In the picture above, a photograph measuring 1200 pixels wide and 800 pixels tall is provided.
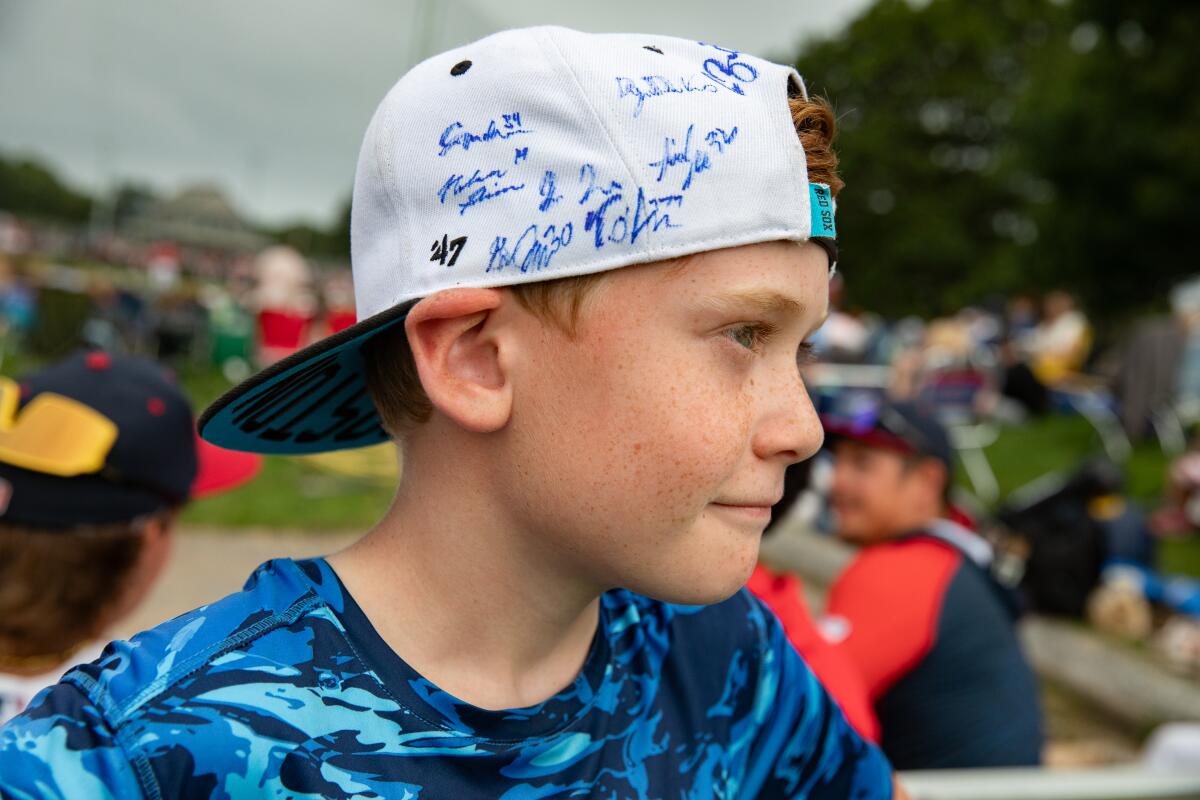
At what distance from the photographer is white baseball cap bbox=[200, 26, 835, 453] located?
1062 millimetres

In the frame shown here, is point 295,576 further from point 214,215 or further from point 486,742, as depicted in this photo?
point 214,215

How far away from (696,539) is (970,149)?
37164mm

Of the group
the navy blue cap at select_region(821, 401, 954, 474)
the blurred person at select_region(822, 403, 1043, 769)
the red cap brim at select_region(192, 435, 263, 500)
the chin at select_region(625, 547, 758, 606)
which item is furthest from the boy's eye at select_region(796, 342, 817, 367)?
the navy blue cap at select_region(821, 401, 954, 474)

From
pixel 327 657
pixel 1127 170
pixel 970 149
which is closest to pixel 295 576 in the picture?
pixel 327 657

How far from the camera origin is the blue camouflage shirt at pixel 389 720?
0.93m

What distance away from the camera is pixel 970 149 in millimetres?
34844

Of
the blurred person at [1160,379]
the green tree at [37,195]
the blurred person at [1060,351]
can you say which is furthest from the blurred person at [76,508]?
the green tree at [37,195]
